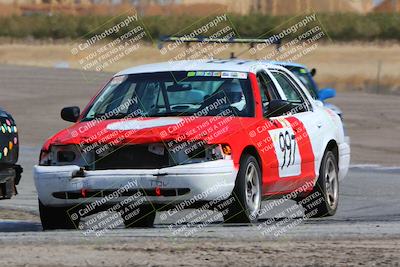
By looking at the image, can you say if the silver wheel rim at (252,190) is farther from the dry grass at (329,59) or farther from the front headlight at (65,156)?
the dry grass at (329,59)

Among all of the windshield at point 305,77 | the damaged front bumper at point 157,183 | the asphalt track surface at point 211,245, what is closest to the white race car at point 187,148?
the damaged front bumper at point 157,183

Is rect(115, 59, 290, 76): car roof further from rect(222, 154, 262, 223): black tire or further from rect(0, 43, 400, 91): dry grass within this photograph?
rect(0, 43, 400, 91): dry grass

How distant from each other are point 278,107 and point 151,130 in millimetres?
1454

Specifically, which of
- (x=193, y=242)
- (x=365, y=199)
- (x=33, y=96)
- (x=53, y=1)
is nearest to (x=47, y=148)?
(x=193, y=242)

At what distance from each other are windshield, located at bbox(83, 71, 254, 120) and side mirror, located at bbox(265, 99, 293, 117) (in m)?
0.21

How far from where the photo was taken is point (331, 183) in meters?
13.3

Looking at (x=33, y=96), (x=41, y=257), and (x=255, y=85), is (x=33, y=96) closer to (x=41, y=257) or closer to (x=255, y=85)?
(x=255, y=85)

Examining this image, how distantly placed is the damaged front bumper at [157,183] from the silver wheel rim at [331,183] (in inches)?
92.5

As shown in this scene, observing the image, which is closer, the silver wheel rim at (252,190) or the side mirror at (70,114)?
the silver wheel rim at (252,190)

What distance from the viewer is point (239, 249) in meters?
8.45

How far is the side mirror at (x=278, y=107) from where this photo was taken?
12.0 m

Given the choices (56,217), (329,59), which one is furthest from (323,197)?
(329,59)

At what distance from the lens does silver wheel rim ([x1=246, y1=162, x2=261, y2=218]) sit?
36.8 ft

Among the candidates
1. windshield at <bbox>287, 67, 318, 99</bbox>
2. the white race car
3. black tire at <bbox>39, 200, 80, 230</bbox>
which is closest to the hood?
the white race car
